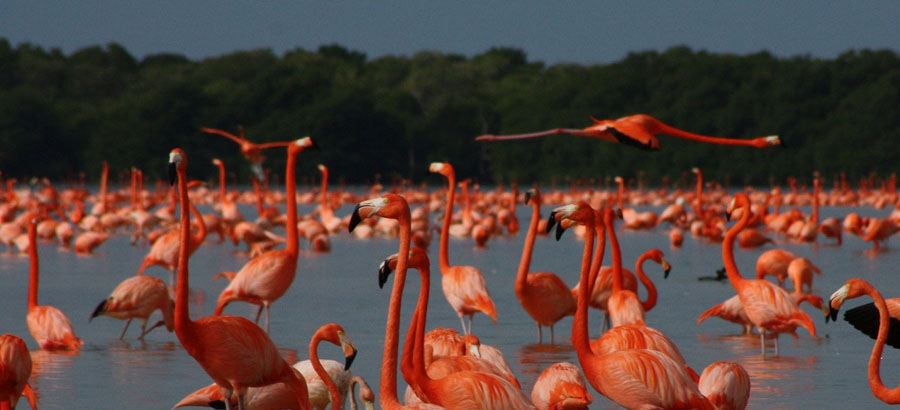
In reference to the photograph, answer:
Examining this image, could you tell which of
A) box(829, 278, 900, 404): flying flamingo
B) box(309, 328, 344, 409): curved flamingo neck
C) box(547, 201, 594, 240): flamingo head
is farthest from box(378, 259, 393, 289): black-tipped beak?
box(829, 278, 900, 404): flying flamingo

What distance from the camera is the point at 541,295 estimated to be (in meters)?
8.02

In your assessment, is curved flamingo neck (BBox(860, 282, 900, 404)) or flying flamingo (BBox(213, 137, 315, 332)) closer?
curved flamingo neck (BBox(860, 282, 900, 404))

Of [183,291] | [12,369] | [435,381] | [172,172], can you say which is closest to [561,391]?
[435,381]

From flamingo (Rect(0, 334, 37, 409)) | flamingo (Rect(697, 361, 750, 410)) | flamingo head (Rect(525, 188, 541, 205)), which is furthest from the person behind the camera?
flamingo head (Rect(525, 188, 541, 205))

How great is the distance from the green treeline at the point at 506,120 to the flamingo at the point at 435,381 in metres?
48.0

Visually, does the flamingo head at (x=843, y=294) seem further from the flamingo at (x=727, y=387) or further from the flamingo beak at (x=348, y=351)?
the flamingo beak at (x=348, y=351)

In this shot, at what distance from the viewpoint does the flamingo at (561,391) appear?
15.6ft

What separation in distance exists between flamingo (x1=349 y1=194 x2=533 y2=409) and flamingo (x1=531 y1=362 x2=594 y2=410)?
281mm

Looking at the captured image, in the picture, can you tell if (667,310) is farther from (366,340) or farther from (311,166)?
(311,166)

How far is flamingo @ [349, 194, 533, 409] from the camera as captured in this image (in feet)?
14.6

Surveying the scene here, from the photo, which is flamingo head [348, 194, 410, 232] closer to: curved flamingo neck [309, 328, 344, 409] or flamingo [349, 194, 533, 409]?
flamingo [349, 194, 533, 409]

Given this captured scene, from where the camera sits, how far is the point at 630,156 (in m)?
56.3

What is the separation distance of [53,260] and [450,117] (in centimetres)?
4612

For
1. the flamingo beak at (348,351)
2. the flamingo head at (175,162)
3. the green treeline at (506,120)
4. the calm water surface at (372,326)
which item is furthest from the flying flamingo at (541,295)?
the green treeline at (506,120)
